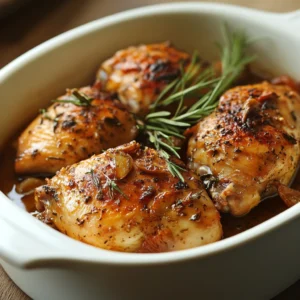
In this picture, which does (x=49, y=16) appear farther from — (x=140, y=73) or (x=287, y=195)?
(x=287, y=195)

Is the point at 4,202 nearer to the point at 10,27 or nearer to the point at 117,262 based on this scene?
the point at 117,262

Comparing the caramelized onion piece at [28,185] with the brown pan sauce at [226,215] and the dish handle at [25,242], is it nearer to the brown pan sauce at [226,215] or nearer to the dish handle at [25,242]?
the brown pan sauce at [226,215]

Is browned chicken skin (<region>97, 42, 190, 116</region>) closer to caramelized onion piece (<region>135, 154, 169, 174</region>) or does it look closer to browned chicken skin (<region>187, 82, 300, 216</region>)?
browned chicken skin (<region>187, 82, 300, 216</region>)

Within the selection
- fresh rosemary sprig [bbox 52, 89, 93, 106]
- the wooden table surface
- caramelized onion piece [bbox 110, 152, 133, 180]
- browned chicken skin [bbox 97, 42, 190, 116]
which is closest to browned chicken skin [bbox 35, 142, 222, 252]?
caramelized onion piece [bbox 110, 152, 133, 180]

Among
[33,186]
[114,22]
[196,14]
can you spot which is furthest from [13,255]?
[196,14]

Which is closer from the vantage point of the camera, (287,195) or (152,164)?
(152,164)

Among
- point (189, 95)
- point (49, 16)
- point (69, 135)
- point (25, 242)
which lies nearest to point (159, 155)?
point (69, 135)
